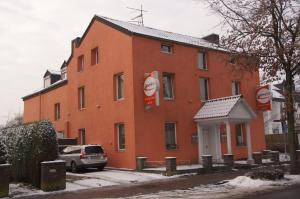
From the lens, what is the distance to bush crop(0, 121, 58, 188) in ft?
55.8

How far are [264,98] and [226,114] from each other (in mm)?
7147

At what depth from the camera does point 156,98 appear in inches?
900

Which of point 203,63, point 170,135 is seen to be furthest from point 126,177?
point 203,63

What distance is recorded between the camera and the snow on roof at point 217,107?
2468 centimetres

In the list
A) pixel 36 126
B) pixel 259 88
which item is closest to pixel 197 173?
pixel 36 126

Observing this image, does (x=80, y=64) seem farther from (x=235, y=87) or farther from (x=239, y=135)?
(x=239, y=135)

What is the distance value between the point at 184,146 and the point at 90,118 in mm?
6992

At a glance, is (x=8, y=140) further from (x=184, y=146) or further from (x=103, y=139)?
(x=184, y=146)

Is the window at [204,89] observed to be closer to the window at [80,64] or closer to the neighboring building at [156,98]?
the neighboring building at [156,98]

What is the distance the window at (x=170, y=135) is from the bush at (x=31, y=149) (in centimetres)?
941

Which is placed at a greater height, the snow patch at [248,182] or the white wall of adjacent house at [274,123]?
the white wall of adjacent house at [274,123]

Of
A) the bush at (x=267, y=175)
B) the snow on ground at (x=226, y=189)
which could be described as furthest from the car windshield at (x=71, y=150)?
the bush at (x=267, y=175)

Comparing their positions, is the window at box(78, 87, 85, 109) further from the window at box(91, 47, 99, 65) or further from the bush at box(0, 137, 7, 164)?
the bush at box(0, 137, 7, 164)

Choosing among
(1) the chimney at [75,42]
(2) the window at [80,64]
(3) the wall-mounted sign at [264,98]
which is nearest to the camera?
(3) the wall-mounted sign at [264,98]
